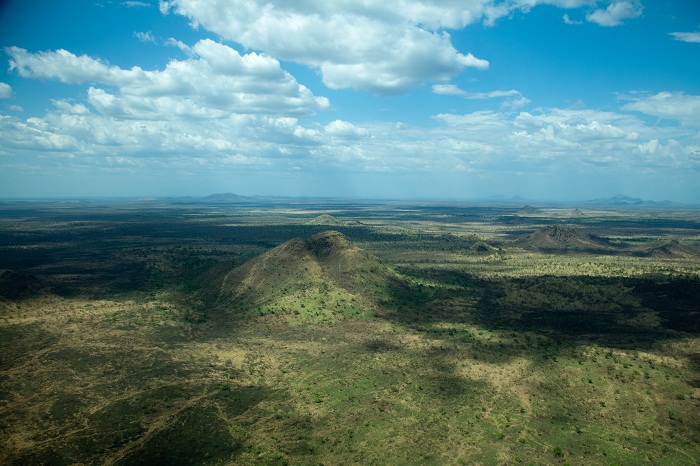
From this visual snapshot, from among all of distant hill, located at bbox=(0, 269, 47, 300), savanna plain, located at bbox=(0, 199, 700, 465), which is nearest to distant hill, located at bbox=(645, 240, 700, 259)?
savanna plain, located at bbox=(0, 199, 700, 465)

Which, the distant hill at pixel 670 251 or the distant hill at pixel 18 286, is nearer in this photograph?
the distant hill at pixel 18 286

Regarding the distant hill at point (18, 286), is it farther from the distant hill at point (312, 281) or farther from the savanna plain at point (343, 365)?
the distant hill at point (312, 281)

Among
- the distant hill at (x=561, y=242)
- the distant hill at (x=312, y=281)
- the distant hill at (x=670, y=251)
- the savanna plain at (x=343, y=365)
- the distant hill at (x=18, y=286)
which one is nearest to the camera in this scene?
the savanna plain at (x=343, y=365)

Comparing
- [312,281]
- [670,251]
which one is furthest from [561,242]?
[312,281]

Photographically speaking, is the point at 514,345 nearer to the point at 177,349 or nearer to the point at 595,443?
the point at 595,443

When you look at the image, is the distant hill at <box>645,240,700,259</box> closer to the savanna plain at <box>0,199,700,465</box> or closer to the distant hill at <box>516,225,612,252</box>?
the distant hill at <box>516,225,612,252</box>

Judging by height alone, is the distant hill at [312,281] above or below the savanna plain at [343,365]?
above

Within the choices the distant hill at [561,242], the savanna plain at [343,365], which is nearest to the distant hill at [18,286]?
the savanna plain at [343,365]
